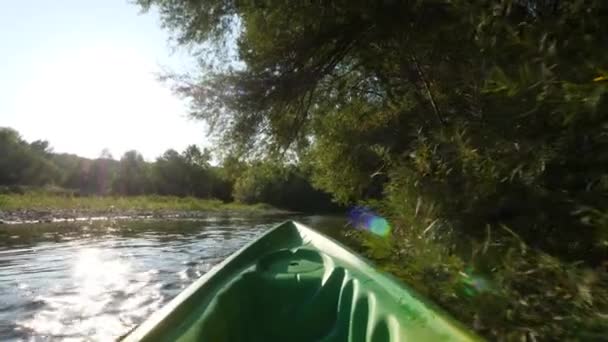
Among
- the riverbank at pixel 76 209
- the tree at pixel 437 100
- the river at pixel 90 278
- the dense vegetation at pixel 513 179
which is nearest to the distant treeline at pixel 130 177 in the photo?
the riverbank at pixel 76 209

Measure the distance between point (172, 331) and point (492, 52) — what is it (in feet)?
6.54

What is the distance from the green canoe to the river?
2.31m

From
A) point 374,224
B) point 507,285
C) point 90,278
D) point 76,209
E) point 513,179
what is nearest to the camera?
point 507,285

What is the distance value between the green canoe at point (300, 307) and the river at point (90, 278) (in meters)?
2.31

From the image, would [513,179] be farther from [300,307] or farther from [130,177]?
[130,177]

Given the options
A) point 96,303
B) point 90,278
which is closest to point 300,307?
point 96,303

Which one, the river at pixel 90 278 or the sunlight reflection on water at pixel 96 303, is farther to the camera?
the river at pixel 90 278

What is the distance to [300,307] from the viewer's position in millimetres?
2908

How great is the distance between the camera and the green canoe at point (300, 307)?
203 cm

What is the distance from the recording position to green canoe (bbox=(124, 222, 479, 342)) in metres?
2.03

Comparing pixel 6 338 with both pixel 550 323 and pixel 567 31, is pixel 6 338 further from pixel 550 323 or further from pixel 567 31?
pixel 567 31

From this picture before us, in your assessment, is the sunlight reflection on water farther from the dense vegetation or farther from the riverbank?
the riverbank

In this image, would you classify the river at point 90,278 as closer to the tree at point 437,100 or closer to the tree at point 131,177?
the tree at point 437,100

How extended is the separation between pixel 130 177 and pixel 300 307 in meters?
57.1
